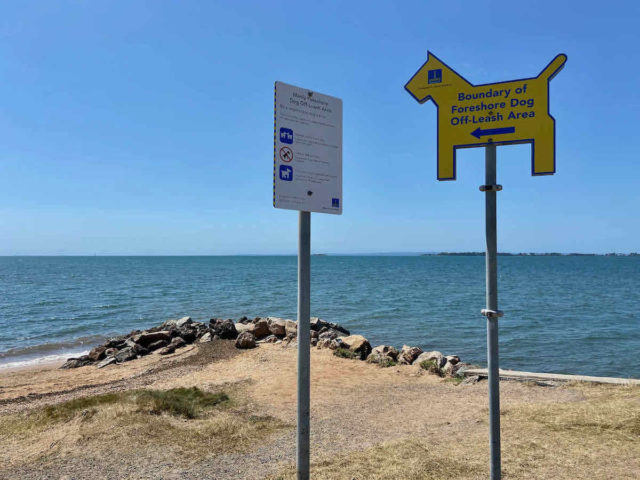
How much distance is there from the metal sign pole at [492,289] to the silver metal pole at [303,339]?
129 cm

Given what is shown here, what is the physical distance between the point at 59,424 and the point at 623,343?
19.8 m

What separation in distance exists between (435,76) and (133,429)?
5573 millimetres

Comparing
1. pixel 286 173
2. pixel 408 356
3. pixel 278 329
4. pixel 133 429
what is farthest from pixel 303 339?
pixel 278 329

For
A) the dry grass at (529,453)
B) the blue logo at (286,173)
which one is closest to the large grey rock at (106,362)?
the dry grass at (529,453)

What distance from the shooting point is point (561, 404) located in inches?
298

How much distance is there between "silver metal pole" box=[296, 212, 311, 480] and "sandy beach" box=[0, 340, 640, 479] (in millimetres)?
1884

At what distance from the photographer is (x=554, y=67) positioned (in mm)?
3410

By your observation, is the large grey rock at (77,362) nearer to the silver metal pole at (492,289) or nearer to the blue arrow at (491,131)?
the silver metal pole at (492,289)

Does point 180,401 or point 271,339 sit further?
point 271,339

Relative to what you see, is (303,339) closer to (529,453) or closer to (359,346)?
(529,453)

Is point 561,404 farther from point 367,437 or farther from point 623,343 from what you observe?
point 623,343

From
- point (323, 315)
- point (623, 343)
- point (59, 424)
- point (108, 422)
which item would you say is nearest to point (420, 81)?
point (108, 422)

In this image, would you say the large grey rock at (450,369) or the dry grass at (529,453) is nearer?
the dry grass at (529,453)

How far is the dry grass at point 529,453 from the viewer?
4.94 metres
